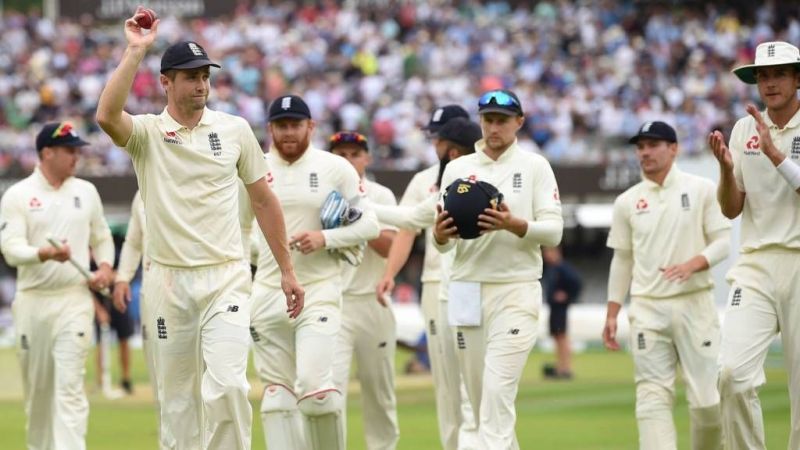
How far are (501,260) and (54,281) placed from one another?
4.30 metres

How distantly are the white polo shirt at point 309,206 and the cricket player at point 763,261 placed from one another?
2763mm

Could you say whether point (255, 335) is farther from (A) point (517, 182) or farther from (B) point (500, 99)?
(B) point (500, 99)

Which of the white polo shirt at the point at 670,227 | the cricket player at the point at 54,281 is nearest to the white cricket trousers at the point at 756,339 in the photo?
the white polo shirt at the point at 670,227

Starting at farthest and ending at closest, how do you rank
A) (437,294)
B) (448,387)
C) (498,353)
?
1. (437,294)
2. (448,387)
3. (498,353)

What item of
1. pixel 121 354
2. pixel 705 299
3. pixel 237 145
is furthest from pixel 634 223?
pixel 121 354

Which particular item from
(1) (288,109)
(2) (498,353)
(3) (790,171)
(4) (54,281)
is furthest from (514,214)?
(4) (54,281)

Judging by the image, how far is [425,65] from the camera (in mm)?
34719

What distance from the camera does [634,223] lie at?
11953 millimetres

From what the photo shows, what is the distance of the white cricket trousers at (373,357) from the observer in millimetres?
12227

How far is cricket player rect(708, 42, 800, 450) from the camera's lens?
9.55m

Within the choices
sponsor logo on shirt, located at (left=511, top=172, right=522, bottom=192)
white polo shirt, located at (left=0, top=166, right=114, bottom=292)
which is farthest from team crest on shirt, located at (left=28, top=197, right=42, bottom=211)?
sponsor logo on shirt, located at (left=511, top=172, right=522, bottom=192)

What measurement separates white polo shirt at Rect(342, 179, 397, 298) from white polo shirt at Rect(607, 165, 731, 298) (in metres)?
2.22

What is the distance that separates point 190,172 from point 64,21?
29948mm

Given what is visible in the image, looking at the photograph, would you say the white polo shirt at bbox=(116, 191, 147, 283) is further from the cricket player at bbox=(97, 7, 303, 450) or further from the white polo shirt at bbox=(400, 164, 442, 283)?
the cricket player at bbox=(97, 7, 303, 450)
